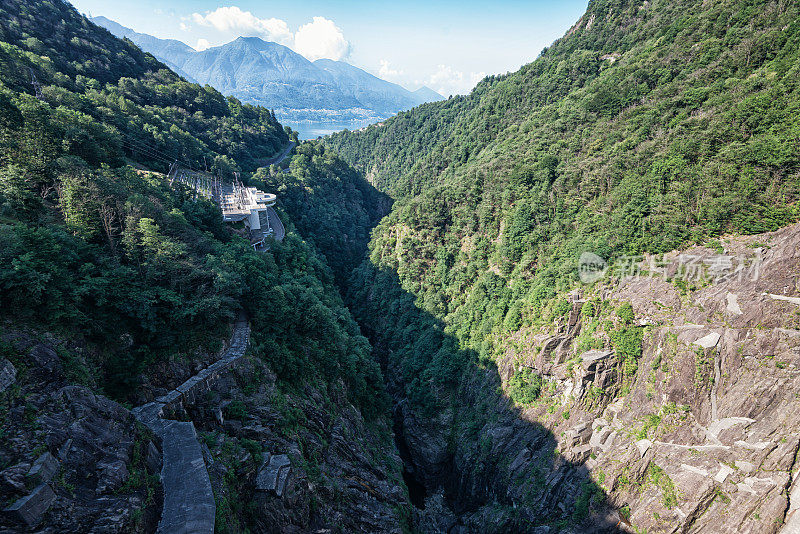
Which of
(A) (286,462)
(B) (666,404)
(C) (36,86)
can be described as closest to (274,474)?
(A) (286,462)

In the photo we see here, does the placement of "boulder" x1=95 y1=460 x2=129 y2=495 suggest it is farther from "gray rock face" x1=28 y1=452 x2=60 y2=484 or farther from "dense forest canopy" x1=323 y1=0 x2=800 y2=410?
"dense forest canopy" x1=323 y1=0 x2=800 y2=410

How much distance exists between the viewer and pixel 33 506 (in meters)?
10.6

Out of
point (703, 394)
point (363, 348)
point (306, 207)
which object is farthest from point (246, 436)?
point (306, 207)

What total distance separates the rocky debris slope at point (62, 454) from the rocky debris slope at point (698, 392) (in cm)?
3021

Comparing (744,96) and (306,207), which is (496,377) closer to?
(744,96)

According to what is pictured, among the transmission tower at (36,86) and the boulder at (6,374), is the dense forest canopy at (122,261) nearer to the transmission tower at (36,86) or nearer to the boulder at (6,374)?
the transmission tower at (36,86)

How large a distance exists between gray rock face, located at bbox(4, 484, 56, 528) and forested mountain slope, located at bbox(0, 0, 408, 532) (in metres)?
0.04

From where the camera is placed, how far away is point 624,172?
3516cm

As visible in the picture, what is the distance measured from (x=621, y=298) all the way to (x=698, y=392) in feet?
28.4

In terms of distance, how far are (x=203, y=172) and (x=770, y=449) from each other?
7144 centimetres

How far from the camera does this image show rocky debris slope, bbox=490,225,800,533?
822 inches

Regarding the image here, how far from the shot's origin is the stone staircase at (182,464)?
569 inches

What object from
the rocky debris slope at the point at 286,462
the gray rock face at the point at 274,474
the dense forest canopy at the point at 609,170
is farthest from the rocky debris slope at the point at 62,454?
the dense forest canopy at the point at 609,170

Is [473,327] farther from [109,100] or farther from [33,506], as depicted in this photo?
[109,100]
